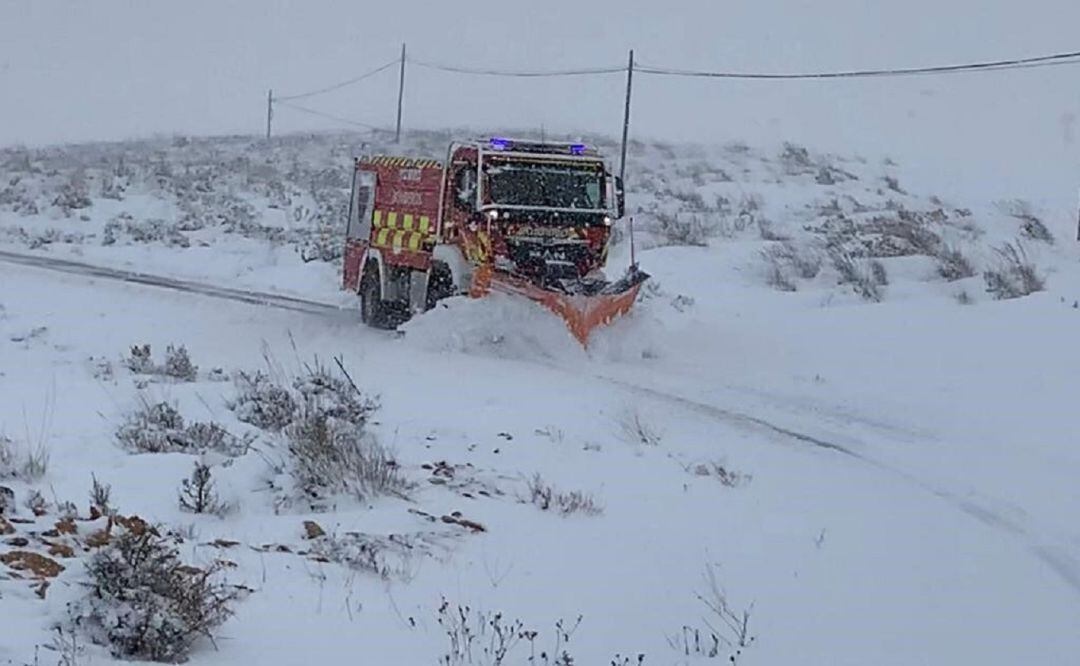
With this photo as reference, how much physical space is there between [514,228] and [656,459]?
6671 mm

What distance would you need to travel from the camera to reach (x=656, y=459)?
9844mm

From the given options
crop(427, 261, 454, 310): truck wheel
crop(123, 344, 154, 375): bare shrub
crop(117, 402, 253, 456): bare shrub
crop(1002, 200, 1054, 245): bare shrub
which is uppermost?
crop(1002, 200, 1054, 245): bare shrub

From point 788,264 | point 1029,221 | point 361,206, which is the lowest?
point 788,264

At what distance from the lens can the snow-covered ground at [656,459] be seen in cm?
629

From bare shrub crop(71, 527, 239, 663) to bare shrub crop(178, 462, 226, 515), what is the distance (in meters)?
1.75

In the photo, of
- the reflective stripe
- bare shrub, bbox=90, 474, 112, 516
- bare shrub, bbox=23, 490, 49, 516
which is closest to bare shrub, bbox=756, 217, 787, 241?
the reflective stripe

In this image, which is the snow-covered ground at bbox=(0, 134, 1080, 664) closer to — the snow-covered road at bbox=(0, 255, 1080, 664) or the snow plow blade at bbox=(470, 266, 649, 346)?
the snow-covered road at bbox=(0, 255, 1080, 664)

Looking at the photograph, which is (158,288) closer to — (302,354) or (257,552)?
(302,354)

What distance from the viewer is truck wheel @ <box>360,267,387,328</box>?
1852 centimetres

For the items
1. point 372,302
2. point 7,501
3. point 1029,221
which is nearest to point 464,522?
point 7,501

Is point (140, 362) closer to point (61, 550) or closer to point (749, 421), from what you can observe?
point (749, 421)

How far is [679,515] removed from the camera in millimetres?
8195

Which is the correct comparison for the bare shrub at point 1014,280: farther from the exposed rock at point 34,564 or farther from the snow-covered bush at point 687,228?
the exposed rock at point 34,564

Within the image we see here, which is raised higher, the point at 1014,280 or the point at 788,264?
Result: the point at 1014,280
